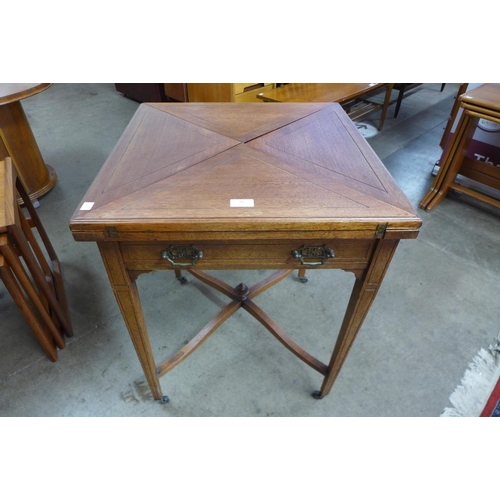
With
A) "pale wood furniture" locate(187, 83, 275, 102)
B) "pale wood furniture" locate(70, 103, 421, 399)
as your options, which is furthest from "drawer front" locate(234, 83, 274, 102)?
"pale wood furniture" locate(70, 103, 421, 399)

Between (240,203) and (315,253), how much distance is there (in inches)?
9.3

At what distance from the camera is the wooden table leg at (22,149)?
2.25 m

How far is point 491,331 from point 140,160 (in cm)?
182

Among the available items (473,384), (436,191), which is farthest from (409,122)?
(473,384)

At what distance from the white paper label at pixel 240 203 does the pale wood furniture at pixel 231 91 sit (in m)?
2.34

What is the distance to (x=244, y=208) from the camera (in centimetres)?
85

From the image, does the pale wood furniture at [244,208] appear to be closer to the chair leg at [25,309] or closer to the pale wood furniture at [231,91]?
the chair leg at [25,309]

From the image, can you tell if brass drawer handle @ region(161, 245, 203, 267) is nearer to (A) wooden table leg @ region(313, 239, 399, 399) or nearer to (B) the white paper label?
(B) the white paper label

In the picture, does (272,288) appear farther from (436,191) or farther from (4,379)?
(436,191)

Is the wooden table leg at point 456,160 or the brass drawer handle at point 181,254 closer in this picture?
the brass drawer handle at point 181,254

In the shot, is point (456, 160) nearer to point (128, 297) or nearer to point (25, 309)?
point (128, 297)

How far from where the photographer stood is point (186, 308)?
182cm

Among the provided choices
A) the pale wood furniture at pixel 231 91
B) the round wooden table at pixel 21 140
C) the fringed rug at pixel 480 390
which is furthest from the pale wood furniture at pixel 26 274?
the pale wood furniture at pixel 231 91

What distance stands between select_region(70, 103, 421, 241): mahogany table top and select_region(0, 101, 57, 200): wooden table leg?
1511 mm
